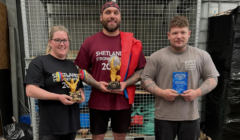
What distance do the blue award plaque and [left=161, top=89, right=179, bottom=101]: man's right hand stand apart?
0.06 m

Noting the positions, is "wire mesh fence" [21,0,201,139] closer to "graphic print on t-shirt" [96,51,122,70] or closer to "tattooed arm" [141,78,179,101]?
"graphic print on t-shirt" [96,51,122,70]

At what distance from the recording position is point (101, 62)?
1.61m

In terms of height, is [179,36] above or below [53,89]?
above

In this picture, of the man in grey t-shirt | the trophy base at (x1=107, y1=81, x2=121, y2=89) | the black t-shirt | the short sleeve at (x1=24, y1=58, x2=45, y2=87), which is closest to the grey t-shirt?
the man in grey t-shirt

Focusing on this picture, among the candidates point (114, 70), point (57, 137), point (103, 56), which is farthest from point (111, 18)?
point (57, 137)

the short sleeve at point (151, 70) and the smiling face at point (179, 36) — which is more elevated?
the smiling face at point (179, 36)

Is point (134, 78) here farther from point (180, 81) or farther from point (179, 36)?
point (179, 36)

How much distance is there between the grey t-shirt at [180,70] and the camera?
1.43 meters

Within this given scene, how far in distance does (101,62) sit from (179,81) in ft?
2.51

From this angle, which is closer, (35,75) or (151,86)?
(35,75)

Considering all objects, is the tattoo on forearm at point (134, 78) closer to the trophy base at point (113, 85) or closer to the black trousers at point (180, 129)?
the trophy base at point (113, 85)

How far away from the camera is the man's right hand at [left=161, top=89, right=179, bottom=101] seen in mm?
1370

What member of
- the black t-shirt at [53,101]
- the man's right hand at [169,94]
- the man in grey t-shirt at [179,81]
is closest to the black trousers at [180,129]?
the man in grey t-shirt at [179,81]

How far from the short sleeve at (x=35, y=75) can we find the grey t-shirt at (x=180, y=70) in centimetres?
94
